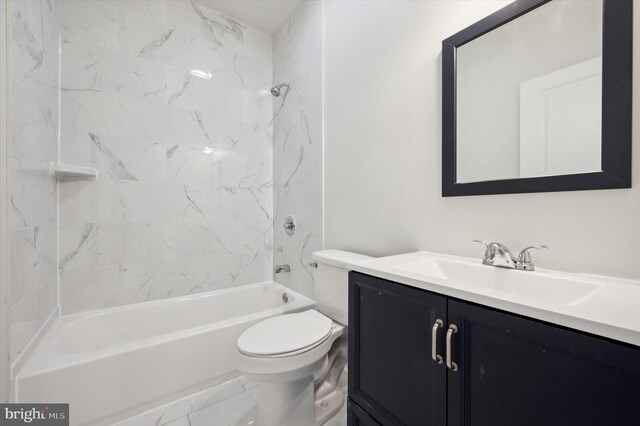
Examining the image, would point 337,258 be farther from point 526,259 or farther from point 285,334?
point 526,259

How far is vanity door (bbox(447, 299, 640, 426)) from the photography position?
0.46 meters

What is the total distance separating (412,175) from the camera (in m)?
1.33

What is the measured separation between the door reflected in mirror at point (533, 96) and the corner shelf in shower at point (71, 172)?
6.90 ft

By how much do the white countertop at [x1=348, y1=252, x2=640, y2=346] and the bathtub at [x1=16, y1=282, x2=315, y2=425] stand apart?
1.18m

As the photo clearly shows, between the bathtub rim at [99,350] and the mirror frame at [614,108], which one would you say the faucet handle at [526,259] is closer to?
the mirror frame at [614,108]

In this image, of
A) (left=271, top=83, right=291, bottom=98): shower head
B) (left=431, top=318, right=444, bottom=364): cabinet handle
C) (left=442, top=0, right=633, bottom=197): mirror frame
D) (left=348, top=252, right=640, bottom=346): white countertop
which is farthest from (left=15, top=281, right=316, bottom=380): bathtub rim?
(left=271, top=83, right=291, bottom=98): shower head

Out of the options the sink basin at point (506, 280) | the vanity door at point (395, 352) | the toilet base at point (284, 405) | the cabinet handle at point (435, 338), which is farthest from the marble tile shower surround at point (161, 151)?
the cabinet handle at point (435, 338)

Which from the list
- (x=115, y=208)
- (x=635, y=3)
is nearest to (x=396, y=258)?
(x=635, y=3)

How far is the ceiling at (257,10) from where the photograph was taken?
2086mm

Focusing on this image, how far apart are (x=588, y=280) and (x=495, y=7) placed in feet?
3.40

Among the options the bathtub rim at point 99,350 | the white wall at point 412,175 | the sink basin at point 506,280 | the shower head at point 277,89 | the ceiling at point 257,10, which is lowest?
the bathtub rim at point 99,350

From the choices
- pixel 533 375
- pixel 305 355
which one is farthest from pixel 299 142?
pixel 533 375

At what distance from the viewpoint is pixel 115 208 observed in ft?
6.01

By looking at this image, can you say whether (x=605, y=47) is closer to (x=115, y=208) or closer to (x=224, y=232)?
(x=224, y=232)
